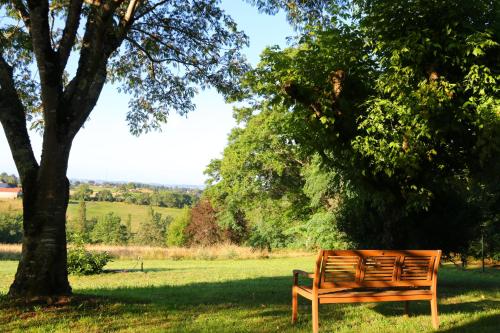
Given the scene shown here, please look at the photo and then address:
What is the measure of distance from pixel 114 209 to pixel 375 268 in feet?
369

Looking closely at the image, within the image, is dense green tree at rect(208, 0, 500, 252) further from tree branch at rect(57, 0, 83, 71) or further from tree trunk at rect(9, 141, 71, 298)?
tree trunk at rect(9, 141, 71, 298)

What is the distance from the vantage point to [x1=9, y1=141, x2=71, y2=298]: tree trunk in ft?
22.8

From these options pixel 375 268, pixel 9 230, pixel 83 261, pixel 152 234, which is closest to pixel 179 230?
pixel 152 234

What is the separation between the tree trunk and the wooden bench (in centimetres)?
360

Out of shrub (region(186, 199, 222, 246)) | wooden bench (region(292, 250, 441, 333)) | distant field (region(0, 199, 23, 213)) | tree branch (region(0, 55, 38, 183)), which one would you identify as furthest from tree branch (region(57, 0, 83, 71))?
distant field (region(0, 199, 23, 213))

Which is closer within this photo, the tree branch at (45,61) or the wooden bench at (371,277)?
the wooden bench at (371,277)

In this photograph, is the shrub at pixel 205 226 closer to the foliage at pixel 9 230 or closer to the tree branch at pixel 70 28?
the foliage at pixel 9 230

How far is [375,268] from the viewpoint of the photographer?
6.44 metres

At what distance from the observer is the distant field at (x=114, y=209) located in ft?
321

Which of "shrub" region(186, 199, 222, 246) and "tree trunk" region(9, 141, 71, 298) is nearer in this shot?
"tree trunk" region(9, 141, 71, 298)

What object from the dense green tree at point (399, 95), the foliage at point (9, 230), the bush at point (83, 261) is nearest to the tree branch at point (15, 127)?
the dense green tree at point (399, 95)

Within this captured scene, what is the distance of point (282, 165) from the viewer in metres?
32.9

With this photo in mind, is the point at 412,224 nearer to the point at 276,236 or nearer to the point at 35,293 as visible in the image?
the point at 35,293

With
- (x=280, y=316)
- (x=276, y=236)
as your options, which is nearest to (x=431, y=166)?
(x=280, y=316)
